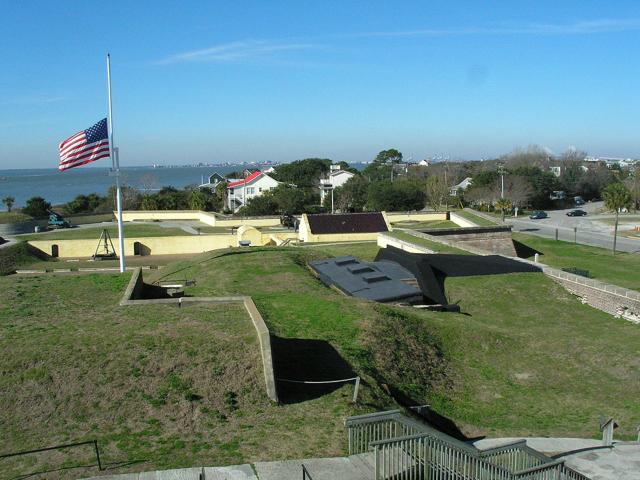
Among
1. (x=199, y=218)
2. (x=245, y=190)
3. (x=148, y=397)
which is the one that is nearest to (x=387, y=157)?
(x=245, y=190)

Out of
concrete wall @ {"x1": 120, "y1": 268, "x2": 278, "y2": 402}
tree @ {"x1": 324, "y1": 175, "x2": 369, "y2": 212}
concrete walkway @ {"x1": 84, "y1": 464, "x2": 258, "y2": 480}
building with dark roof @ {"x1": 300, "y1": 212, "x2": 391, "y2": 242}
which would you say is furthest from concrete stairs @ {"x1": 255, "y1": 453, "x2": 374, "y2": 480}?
tree @ {"x1": 324, "y1": 175, "x2": 369, "y2": 212}

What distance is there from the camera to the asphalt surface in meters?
51.1

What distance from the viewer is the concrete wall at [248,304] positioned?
41.6 ft

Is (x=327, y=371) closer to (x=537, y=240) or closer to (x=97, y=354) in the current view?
(x=97, y=354)

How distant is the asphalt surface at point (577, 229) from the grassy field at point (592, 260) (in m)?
5.93

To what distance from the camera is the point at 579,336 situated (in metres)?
19.8

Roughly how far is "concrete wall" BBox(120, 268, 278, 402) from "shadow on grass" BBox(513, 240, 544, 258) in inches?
1159

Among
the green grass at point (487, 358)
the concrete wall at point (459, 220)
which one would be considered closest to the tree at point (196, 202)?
the concrete wall at point (459, 220)

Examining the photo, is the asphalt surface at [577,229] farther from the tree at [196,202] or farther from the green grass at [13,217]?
the green grass at [13,217]

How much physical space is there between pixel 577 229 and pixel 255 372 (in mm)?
56378

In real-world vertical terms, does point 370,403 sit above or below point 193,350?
below

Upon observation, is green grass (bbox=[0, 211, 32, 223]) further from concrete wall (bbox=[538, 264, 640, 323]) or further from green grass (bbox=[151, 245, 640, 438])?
concrete wall (bbox=[538, 264, 640, 323])

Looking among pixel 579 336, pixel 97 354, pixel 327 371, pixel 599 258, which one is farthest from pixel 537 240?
pixel 97 354

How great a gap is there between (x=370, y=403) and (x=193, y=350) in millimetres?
4081
